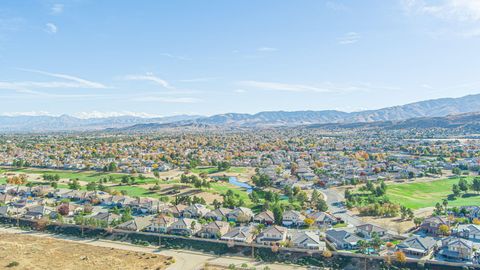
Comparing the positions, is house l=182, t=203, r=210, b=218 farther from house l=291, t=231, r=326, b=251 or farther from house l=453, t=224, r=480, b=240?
house l=453, t=224, r=480, b=240

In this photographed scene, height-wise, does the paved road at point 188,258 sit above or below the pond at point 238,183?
below

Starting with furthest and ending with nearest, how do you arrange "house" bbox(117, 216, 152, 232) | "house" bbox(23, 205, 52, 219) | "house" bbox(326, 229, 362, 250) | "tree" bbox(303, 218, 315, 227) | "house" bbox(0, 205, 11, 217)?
"house" bbox(0, 205, 11, 217), "house" bbox(23, 205, 52, 219), "tree" bbox(303, 218, 315, 227), "house" bbox(117, 216, 152, 232), "house" bbox(326, 229, 362, 250)

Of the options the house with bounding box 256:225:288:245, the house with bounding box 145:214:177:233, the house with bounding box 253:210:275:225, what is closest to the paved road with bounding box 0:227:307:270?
the house with bounding box 256:225:288:245

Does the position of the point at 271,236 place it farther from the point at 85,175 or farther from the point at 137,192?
the point at 85,175

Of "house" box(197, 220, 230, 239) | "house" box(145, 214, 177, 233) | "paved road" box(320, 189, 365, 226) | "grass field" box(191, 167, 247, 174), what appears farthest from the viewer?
"grass field" box(191, 167, 247, 174)

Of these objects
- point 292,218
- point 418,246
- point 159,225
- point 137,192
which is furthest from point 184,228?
point 137,192

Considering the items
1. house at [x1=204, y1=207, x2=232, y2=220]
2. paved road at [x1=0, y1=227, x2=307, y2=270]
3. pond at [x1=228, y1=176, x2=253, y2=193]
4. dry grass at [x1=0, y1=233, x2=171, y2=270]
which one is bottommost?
paved road at [x1=0, y1=227, x2=307, y2=270]

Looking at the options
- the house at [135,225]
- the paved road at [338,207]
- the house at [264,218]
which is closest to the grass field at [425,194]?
the paved road at [338,207]

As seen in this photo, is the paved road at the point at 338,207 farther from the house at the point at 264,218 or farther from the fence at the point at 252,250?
the fence at the point at 252,250
